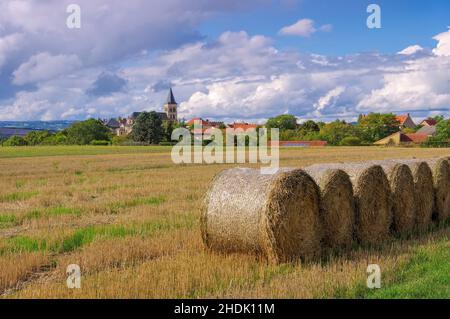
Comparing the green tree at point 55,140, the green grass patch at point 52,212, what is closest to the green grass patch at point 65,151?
the green tree at point 55,140

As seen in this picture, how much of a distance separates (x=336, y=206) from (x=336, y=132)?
97228 millimetres

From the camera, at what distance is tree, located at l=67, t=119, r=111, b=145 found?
112938mm

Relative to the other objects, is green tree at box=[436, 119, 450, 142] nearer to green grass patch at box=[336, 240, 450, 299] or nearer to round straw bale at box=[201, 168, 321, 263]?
green grass patch at box=[336, 240, 450, 299]

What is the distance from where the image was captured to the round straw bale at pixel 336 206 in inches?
365

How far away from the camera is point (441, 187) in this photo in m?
12.9

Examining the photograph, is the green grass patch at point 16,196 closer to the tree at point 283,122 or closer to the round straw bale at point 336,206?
the round straw bale at point 336,206

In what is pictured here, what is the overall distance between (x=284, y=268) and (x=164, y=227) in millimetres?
4010

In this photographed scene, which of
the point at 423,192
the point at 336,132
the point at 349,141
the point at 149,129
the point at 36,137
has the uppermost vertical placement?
the point at 149,129

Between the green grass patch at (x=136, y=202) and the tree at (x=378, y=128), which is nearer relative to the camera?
the green grass patch at (x=136, y=202)

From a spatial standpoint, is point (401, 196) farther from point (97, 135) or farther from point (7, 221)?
point (97, 135)

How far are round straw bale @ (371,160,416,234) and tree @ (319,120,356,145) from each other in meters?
91.6

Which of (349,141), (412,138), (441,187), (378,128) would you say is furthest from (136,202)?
(378,128)

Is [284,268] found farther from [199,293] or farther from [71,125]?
[71,125]

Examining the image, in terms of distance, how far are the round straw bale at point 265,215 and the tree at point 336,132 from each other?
9453 cm
